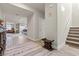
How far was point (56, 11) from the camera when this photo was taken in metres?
3.67

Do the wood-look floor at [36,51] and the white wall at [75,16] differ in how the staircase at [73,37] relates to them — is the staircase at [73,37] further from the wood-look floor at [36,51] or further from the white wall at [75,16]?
the white wall at [75,16]

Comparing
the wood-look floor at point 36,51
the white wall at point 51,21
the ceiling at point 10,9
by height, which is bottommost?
the wood-look floor at point 36,51

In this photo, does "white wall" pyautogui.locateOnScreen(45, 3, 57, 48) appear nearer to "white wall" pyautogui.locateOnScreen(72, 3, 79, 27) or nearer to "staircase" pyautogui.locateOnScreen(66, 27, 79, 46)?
"staircase" pyautogui.locateOnScreen(66, 27, 79, 46)

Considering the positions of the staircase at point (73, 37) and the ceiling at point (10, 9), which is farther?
the staircase at point (73, 37)

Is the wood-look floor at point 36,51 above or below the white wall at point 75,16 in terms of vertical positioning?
below

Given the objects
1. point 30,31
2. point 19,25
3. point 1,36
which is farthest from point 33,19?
point 19,25

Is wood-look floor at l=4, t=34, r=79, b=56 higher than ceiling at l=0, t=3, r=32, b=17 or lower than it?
lower

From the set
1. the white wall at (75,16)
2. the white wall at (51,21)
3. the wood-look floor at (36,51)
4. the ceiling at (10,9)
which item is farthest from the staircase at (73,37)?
the ceiling at (10,9)

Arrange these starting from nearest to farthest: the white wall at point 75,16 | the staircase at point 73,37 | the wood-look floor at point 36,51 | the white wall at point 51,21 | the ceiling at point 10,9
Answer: the wood-look floor at point 36,51, the white wall at point 51,21, the ceiling at point 10,9, the staircase at point 73,37, the white wall at point 75,16

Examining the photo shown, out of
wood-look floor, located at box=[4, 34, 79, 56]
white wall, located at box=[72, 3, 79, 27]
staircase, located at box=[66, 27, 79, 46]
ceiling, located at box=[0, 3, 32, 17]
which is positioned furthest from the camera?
white wall, located at box=[72, 3, 79, 27]

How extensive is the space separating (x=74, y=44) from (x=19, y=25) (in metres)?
9.99

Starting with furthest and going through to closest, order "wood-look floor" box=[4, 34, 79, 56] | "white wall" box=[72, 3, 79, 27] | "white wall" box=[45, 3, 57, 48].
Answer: "white wall" box=[72, 3, 79, 27] < "white wall" box=[45, 3, 57, 48] < "wood-look floor" box=[4, 34, 79, 56]

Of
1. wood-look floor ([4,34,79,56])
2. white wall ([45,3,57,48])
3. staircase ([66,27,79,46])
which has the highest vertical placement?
white wall ([45,3,57,48])

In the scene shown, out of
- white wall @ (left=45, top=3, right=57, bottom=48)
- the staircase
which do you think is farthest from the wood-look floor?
white wall @ (left=45, top=3, right=57, bottom=48)
